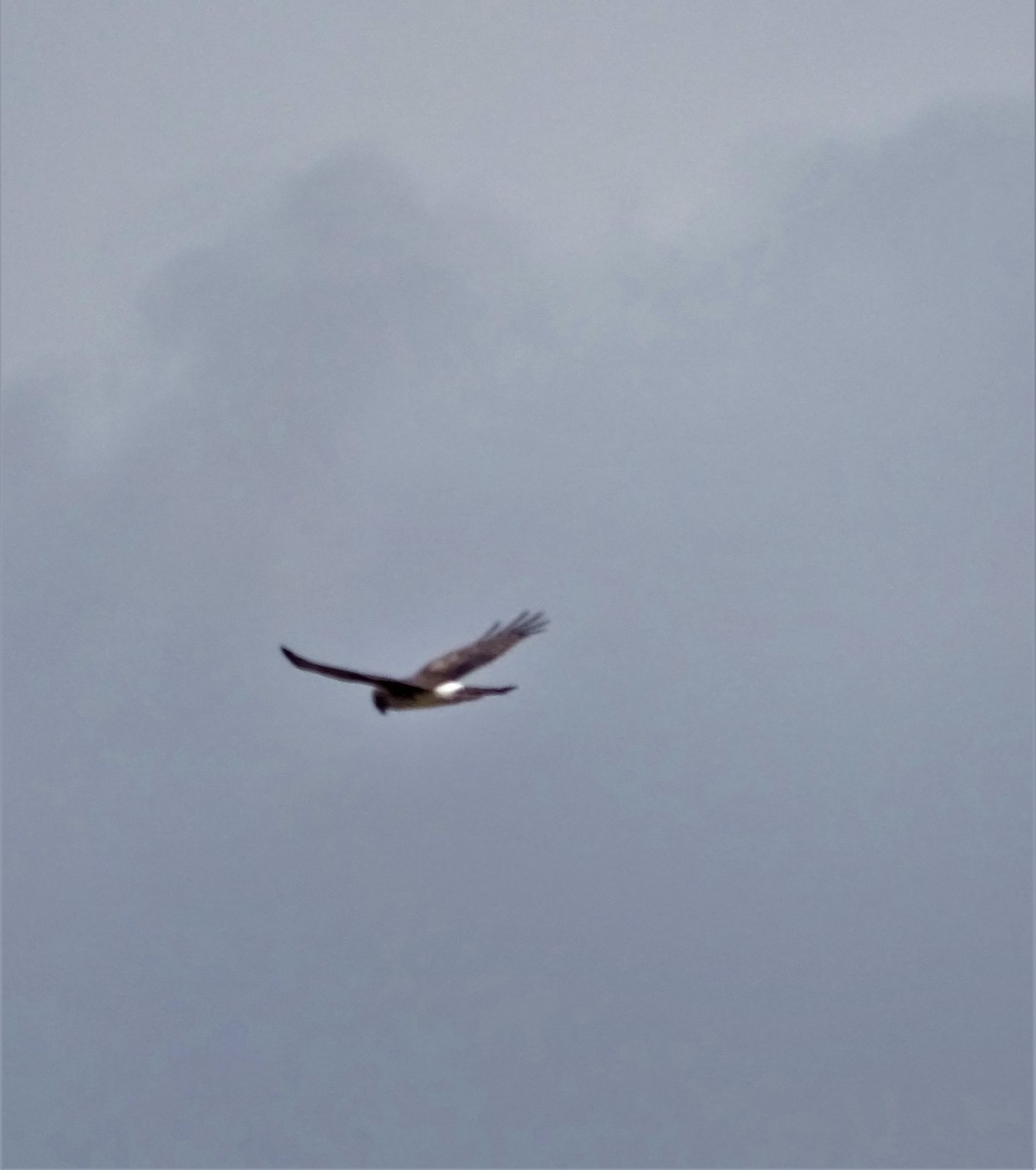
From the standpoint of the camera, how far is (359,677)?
69562 mm

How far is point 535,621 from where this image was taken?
78.6 metres

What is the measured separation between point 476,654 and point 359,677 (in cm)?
892

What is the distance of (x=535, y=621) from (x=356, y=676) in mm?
10017

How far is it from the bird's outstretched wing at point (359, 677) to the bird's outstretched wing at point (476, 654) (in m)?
1.57

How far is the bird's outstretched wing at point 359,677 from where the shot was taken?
68.6 meters

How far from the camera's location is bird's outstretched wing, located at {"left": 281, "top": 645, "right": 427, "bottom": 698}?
68.6 m

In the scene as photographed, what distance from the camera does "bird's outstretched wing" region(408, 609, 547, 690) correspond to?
76312mm

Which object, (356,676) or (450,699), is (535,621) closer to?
(450,699)

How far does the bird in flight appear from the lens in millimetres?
70375

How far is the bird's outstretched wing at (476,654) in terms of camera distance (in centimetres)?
7631

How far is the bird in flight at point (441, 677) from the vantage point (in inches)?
2771

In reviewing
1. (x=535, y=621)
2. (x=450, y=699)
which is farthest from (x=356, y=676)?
(x=535, y=621)

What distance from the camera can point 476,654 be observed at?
78062 mm

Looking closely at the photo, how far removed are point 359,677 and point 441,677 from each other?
22.9 ft
